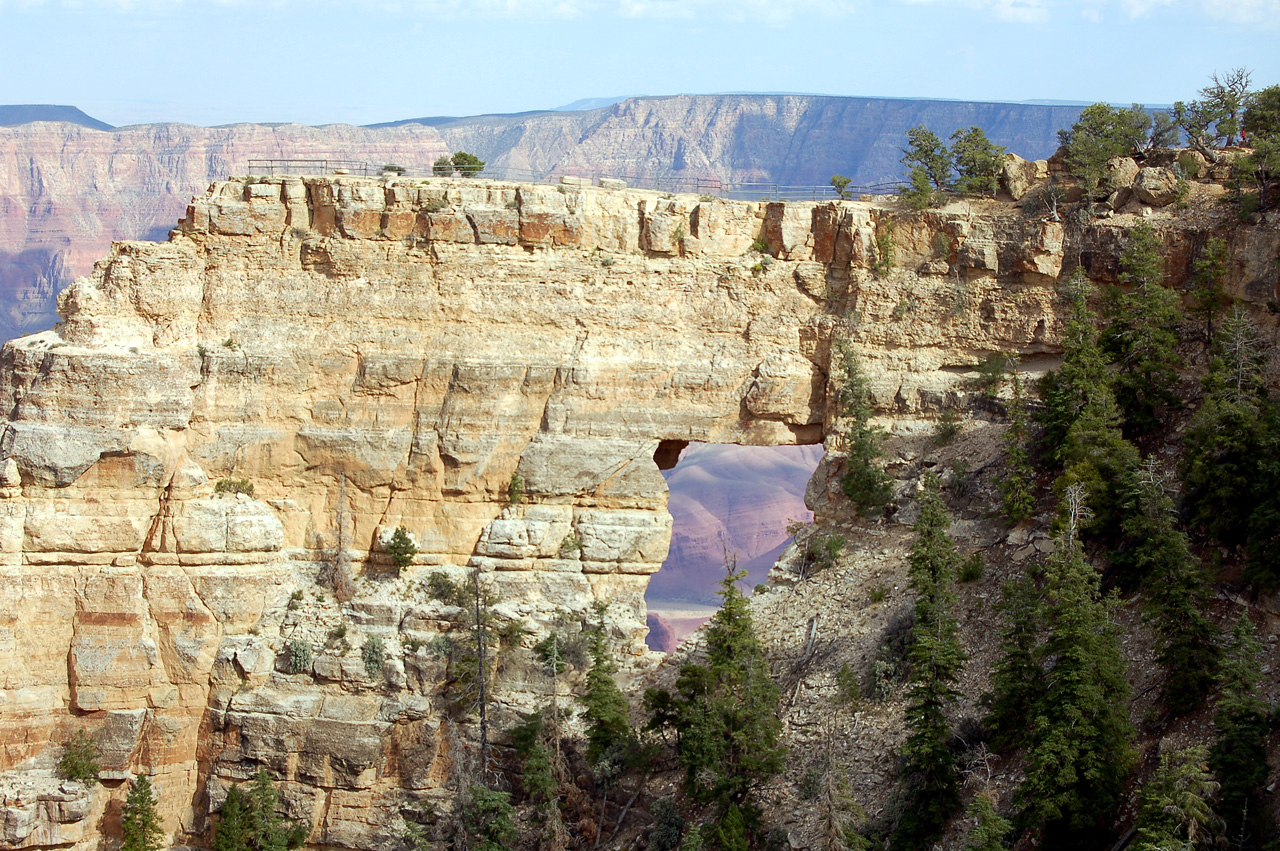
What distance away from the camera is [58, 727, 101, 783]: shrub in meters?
34.2

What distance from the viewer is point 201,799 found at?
35.5 metres

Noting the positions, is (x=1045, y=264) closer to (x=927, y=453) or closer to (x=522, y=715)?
(x=927, y=453)

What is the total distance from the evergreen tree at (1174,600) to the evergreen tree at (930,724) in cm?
425

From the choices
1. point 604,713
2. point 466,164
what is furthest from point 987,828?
point 466,164

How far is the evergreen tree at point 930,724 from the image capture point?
86.1 feet

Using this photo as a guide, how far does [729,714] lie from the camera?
3002 centimetres

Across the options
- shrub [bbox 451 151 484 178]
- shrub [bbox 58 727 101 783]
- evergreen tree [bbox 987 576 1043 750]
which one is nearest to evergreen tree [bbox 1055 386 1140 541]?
evergreen tree [bbox 987 576 1043 750]

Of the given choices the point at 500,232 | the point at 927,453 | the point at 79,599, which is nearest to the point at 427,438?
the point at 500,232

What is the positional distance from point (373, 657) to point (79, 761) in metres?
8.18

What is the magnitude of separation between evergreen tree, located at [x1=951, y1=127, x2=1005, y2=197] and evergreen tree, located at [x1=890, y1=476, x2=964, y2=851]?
47.6 feet

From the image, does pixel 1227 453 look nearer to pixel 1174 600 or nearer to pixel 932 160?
pixel 1174 600

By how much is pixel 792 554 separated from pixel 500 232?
502 inches

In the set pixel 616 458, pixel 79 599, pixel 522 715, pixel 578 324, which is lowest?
pixel 522 715

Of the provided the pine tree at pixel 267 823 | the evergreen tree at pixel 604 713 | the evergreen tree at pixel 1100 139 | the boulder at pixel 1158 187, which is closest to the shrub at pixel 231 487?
the pine tree at pixel 267 823
